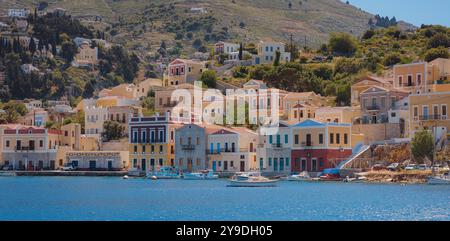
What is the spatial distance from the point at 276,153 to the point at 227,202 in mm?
23588

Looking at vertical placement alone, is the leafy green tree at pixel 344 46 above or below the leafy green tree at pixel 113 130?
above

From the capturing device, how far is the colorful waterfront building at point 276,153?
6059 cm

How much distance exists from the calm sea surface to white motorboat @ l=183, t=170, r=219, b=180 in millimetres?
7830

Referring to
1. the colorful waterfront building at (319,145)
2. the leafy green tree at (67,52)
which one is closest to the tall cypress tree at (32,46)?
the leafy green tree at (67,52)

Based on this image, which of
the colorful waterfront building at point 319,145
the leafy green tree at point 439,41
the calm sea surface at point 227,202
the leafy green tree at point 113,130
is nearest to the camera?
the calm sea surface at point 227,202

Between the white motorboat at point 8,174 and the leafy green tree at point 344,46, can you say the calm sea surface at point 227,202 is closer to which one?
the white motorboat at point 8,174

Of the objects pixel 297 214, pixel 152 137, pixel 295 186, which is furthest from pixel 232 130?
pixel 297 214

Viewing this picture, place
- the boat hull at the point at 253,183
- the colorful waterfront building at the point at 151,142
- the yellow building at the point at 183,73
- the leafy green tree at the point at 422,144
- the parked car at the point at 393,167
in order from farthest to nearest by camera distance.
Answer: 1. the yellow building at the point at 183,73
2. the colorful waterfront building at the point at 151,142
3. the parked car at the point at 393,167
4. the leafy green tree at the point at 422,144
5. the boat hull at the point at 253,183

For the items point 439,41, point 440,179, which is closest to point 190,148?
point 440,179

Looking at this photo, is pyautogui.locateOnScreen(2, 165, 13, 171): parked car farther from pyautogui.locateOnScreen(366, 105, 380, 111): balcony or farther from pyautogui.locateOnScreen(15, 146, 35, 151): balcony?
pyautogui.locateOnScreen(366, 105, 380, 111): balcony

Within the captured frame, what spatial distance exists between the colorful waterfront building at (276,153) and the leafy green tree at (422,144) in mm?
9806

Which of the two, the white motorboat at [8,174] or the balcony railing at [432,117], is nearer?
the balcony railing at [432,117]
